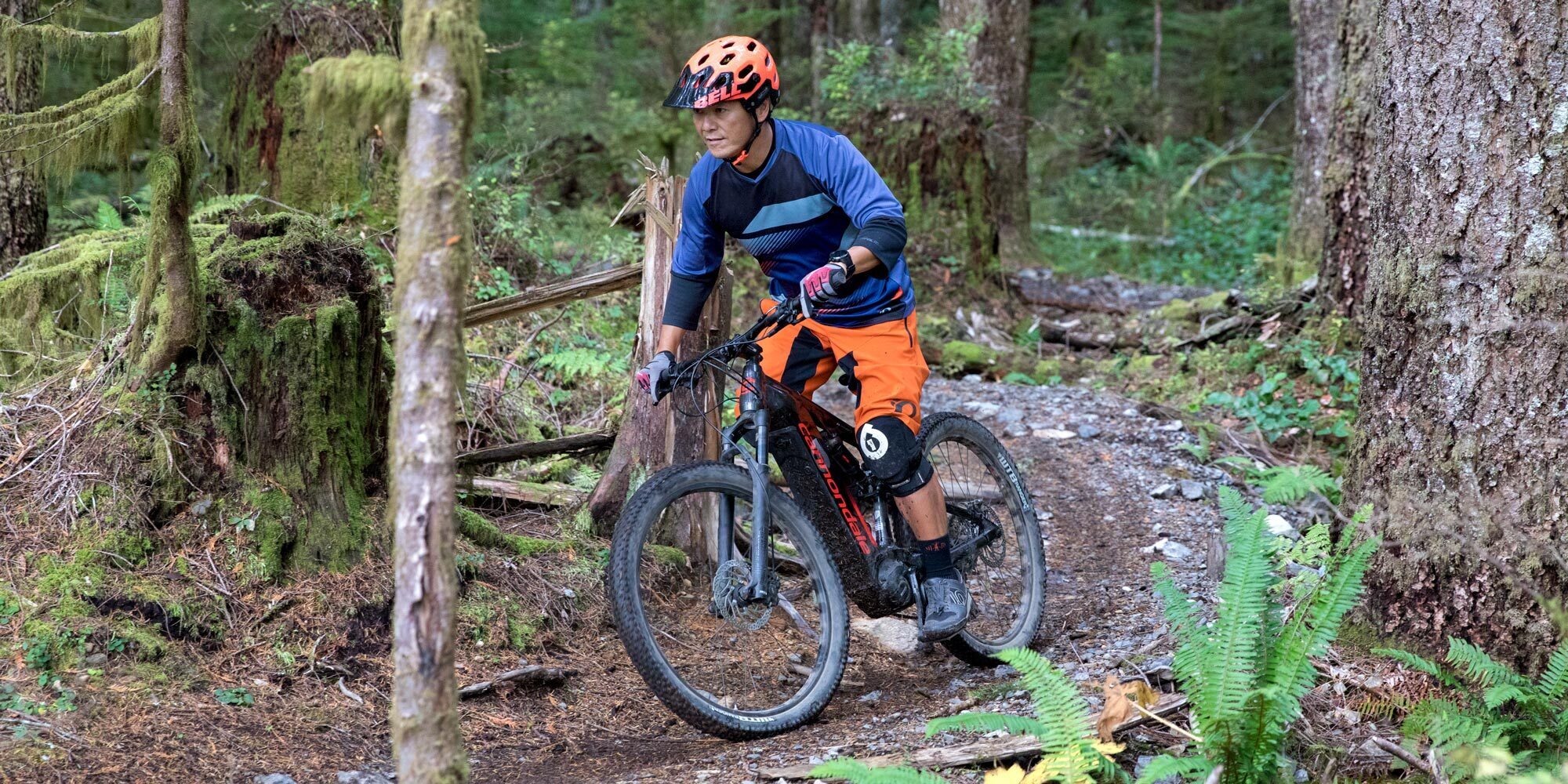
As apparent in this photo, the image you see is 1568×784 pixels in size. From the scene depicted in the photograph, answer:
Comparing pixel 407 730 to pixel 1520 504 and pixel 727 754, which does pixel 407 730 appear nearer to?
pixel 727 754

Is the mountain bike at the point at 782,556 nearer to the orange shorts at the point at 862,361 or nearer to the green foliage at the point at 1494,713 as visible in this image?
the orange shorts at the point at 862,361

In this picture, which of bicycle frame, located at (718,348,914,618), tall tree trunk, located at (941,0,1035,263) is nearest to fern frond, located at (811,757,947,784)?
bicycle frame, located at (718,348,914,618)

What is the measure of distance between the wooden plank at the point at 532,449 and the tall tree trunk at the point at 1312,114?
7674mm

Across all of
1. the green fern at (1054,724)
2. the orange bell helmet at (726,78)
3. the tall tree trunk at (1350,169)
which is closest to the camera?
the green fern at (1054,724)

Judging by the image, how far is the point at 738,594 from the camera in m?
4.04

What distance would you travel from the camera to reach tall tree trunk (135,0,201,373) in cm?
421

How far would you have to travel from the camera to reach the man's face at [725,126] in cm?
419

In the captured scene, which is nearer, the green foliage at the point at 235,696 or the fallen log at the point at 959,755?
the fallen log at the point at 959,755

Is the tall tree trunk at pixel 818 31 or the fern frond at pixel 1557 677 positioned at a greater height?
the tall tree trunk at pixel 818 31

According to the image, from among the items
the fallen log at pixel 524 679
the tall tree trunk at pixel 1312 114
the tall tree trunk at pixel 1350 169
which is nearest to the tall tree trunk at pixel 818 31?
the tall tree trunk at pixel 1312 114

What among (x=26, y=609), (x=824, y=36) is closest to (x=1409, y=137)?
(x=26, y=609)

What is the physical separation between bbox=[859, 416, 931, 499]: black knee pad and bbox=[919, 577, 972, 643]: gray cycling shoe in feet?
1.54

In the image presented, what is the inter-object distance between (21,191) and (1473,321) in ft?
23.5

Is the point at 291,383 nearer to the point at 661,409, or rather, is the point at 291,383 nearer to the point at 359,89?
the point at 661,409
